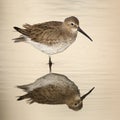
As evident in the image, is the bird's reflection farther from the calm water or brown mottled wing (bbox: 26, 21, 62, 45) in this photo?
brown mottled wing (bbox: 26, 21, 62, 45)

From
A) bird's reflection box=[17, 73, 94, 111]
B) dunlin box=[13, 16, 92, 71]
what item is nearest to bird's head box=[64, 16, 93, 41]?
dunlin box=[13, 16, 92, 71]

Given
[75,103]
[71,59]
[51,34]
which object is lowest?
[75,103]

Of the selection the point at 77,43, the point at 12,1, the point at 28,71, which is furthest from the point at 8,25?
the point at 77,43

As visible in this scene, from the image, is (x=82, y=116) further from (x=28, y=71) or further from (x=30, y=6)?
(x=30, y=6)

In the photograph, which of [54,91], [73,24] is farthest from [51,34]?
[54,91]

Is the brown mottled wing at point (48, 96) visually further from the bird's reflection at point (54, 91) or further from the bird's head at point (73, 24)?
the bird's head at point (73, 24)

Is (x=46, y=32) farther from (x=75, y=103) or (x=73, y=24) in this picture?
(x=75, y=103)
